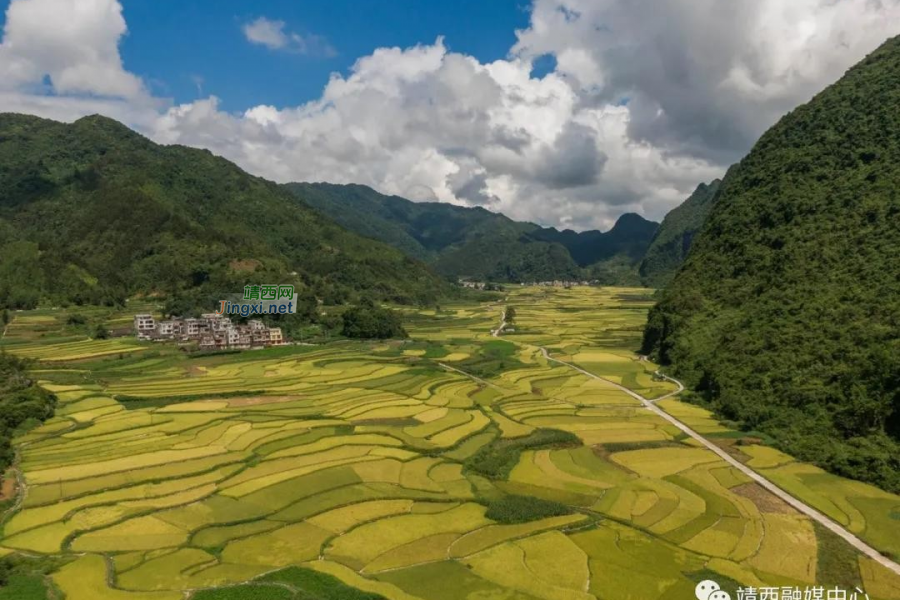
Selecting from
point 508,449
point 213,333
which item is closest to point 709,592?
point 508,449

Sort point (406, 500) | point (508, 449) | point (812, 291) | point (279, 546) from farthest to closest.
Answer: point (812, 291), point (508, 449), point (406, 500), point (279, 546)

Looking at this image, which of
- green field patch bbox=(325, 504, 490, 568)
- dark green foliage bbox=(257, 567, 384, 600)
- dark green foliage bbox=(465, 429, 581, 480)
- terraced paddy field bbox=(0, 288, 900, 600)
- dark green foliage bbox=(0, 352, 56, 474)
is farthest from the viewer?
dark green foliage bbox=(0, 352, 56, 474)

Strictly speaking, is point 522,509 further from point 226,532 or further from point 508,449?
point 226,532

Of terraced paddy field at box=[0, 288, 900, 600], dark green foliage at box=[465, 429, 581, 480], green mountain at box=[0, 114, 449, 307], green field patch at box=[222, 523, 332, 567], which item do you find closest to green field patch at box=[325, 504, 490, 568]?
terraced paddy field at box=[0, 288, 900, 600]

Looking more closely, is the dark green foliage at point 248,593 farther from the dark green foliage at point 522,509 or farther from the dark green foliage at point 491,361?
the dark green foliage at point 491,361

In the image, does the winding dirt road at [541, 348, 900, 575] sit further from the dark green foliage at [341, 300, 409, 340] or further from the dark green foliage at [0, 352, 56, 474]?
the dark green foliage at [341, 300, 409, 340]

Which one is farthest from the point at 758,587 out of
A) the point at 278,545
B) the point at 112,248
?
the point at 112,248
